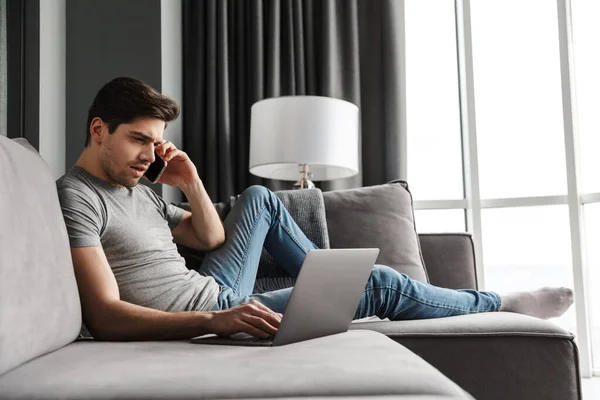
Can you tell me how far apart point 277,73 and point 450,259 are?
1.61m

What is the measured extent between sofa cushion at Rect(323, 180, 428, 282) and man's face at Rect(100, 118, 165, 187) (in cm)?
82

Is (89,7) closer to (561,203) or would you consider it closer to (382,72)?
(382,72)

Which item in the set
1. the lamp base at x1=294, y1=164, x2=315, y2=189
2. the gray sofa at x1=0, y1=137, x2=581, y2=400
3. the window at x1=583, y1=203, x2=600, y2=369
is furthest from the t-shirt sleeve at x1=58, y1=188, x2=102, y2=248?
the window at x1=583, y1=203, x2=600, y2=369

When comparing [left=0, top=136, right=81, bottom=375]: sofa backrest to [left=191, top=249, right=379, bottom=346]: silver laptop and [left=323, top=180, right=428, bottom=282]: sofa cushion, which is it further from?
[left=323, top=180, right=428, bottom=282]: sofa cushion

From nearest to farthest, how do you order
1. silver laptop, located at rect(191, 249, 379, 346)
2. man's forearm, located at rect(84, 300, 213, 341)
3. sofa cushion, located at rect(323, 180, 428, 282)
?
silver laptop, located at rect(191, 249, 379, 346)
man's forearm, located at rect(84, 300, 213, 341)
sofa cushion, located at rect(323, 180, 428, 282)

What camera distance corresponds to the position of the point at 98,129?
5.92 ft

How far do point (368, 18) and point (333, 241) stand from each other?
188 centimetres

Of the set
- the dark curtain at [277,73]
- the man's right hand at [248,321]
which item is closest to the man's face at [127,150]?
the man's right hand at [248,321]

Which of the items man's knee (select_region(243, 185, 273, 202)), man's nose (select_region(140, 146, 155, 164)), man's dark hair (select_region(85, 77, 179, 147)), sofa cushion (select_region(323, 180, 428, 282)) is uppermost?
man's dark hair (select_region(85, 77, 179, 147))

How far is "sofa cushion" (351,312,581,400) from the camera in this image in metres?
1.61

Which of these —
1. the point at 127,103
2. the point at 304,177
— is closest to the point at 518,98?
the point at 304,177

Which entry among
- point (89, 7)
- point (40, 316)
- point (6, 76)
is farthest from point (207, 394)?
point (89, 7)

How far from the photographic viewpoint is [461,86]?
13.2ft

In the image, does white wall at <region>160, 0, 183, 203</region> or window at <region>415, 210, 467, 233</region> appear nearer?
white wall at <region>160, 0, 183, 203</region>
